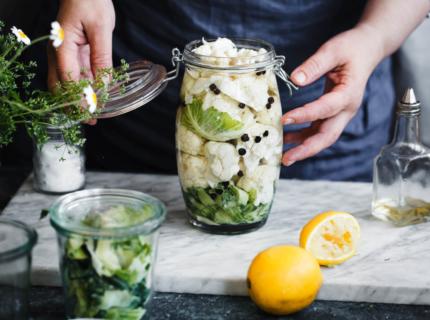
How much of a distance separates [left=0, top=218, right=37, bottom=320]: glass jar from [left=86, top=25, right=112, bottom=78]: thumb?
0.41m

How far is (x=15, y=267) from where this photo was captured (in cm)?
95

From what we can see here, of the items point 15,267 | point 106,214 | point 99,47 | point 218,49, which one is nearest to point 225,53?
point 218,49

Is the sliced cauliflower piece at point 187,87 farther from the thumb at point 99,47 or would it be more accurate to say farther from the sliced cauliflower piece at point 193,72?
the thumb at point 99,47

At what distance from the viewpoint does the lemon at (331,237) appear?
1202mm

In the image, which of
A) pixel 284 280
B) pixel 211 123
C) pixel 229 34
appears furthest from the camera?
pixel 229 34

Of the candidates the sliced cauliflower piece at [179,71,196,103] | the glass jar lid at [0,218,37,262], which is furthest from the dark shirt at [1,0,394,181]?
the glass jar lid at [0,218,37,262]

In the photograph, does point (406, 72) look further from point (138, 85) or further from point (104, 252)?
point (104, 252)

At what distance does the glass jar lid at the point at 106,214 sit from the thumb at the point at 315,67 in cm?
41

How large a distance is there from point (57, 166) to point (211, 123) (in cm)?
37

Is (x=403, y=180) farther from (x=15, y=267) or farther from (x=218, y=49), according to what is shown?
(x=15, y=267)

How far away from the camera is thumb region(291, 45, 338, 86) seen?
4.33 feet

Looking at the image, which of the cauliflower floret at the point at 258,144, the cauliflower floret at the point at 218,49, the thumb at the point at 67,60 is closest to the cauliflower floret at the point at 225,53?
the cauliflower floret at the point at 218,49

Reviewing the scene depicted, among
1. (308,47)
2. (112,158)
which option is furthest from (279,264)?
(112,158)

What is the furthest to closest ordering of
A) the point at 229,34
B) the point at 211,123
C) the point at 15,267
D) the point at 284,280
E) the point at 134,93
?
the point at 229,34, the point at 134,93, the point at 211,123, the point at 284,280, the point at 15,267
